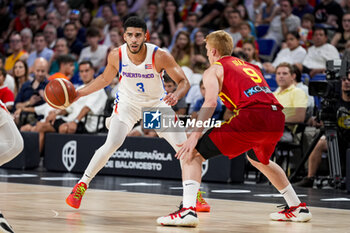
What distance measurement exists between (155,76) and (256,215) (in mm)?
1717

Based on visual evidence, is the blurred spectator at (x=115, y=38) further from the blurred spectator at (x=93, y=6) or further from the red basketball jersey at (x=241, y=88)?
the red basketball jersey at (x=241, y=88)

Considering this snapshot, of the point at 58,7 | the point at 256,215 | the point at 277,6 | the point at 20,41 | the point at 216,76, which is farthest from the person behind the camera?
the point at 58,7

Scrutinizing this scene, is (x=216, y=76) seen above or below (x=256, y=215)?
above

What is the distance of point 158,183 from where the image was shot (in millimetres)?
10039

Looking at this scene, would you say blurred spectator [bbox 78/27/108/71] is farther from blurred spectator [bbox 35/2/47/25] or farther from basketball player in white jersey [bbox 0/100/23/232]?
basketball player in white jersey [bbox 0/100/23/232]

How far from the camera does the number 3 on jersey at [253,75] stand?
5.82m

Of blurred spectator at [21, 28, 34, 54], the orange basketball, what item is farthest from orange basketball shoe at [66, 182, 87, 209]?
blurred spectator at [21, 28, 34, 54]

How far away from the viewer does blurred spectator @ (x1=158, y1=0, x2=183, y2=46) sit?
50.5 feet

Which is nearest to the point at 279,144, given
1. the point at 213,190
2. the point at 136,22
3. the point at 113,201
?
the point at 213,190

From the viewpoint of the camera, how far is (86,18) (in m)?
17.2

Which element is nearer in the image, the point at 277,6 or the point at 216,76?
the point at 216,76

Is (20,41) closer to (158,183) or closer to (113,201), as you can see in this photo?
(158,183)

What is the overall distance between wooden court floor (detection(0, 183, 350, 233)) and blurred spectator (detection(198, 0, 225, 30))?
734 cm

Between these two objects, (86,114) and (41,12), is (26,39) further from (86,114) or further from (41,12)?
(86,114)
